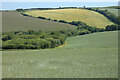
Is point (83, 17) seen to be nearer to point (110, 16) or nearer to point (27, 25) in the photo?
point (110, 16)

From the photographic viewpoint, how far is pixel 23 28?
2248 inches

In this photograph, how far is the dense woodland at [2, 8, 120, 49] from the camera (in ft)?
105

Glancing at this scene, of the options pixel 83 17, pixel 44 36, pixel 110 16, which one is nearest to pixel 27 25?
pixel 44 36

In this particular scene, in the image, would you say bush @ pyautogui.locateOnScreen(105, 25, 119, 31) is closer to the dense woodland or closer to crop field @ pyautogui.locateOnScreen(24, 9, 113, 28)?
the dense woodland

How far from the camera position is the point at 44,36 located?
4559 cm

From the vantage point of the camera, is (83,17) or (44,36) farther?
(83,17)

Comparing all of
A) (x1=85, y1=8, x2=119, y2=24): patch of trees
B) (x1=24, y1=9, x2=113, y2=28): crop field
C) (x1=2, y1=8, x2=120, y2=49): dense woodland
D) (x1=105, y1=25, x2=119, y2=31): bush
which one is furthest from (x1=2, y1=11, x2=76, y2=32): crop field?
(x1=85, y1=8, x2=119, y2=24): patch of trees

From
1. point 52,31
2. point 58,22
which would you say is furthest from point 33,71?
point 58,22

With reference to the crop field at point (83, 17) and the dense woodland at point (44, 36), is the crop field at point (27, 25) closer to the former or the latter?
the dense woodland at point (44, 36)

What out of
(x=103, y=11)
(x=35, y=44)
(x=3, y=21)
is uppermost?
(x=103, y=11)

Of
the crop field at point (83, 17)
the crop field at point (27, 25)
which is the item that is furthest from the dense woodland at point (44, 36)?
the crop field at point (27, 25)

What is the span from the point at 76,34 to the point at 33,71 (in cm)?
4819

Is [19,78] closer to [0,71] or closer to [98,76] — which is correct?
[0,71]

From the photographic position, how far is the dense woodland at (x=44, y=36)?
1264 inches
